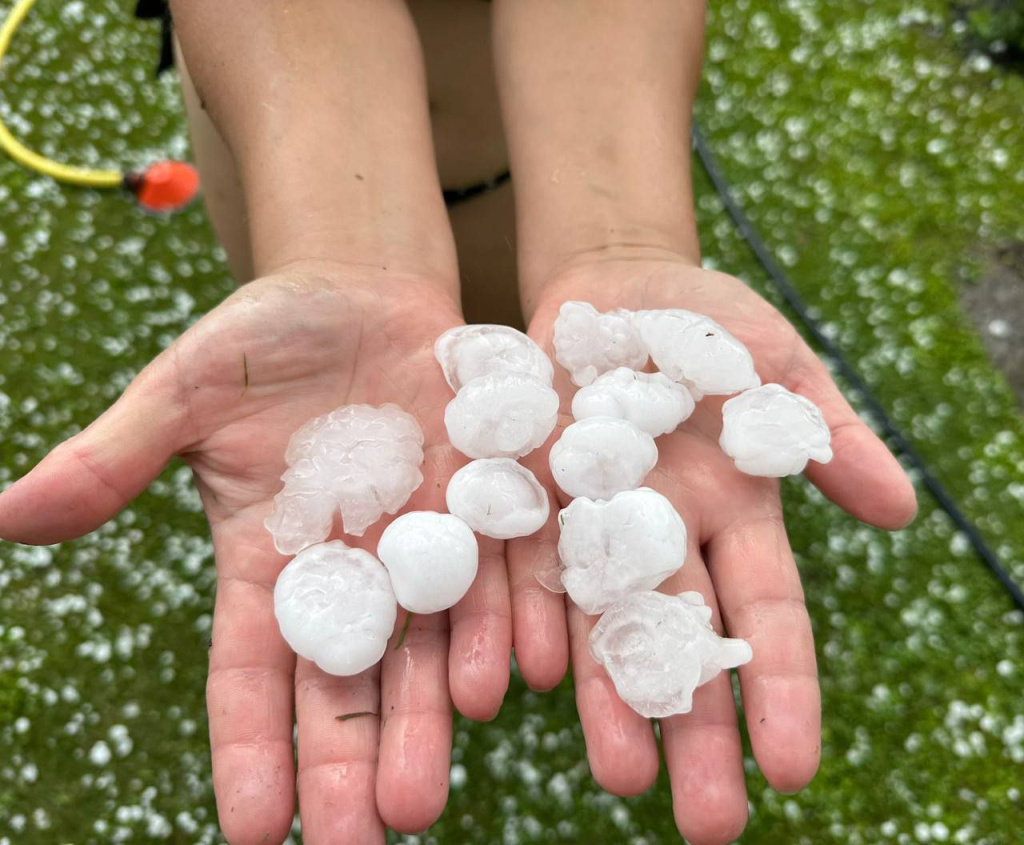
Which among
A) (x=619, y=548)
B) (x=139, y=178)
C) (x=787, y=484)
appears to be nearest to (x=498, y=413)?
(x=619, y=548)

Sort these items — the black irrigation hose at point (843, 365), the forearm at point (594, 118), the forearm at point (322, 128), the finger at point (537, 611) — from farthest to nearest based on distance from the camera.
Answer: the black irrigation hose at point (843, 365), the forearm at point (594, 118), the forearm at point (322, 128), the finger at point (537, 611)

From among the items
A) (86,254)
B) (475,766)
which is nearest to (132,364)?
(86,254)

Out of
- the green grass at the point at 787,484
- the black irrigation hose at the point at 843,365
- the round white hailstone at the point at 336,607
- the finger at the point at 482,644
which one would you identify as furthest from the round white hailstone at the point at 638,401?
the black irrigation hose at the point at 843,365

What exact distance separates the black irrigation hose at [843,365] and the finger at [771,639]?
83cm

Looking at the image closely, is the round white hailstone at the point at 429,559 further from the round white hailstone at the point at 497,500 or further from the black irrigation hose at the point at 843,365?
the black irrigation hose at the point at 843,365

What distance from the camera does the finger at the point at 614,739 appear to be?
0.94 m

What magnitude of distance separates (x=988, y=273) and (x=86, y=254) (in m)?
2.08

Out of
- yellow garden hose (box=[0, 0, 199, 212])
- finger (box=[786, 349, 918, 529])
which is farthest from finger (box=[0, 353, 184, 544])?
yellow garden hose (box=[0, 0, 199, 212])

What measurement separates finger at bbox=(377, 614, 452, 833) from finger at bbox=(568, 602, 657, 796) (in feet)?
0.50

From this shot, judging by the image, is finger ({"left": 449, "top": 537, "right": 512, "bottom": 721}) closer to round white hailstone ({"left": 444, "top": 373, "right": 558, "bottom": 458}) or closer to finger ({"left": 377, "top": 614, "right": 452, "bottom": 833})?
finger ({"left": 377, "top": 614, "right": 452, "bottom": 833})

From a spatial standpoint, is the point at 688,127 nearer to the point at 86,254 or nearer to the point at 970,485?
the point at 970,485

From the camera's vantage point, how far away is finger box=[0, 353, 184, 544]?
3.09 feet

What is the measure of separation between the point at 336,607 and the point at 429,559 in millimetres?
110

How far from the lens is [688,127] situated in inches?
60.3
